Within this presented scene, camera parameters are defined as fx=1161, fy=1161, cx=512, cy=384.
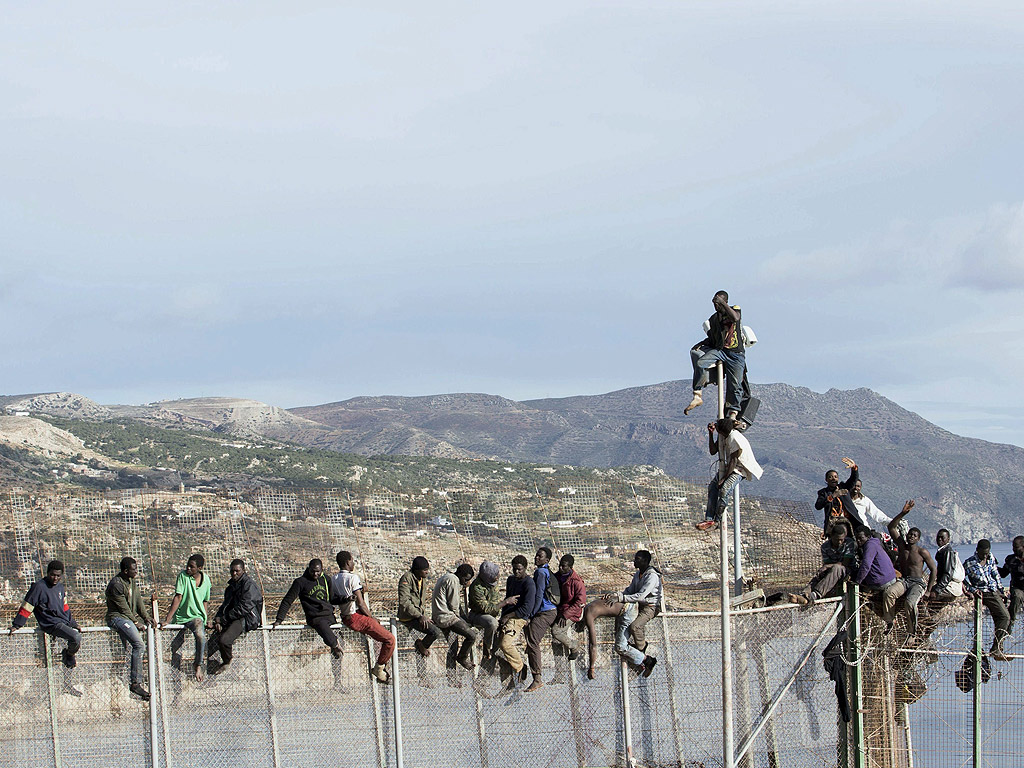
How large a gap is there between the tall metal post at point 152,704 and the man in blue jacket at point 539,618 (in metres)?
4.08

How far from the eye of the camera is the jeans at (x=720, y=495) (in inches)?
468

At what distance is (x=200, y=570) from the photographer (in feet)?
42.8

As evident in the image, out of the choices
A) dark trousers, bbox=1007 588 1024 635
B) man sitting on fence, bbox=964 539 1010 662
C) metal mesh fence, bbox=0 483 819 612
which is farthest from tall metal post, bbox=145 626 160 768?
dark trousers, bbox=1007 588 1024 635

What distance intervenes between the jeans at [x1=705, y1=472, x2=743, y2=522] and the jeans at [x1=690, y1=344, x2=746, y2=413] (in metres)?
0.82

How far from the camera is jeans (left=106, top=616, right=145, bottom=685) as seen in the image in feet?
41.0

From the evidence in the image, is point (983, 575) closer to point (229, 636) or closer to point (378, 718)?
point (378, 718)

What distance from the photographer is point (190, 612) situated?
42.1 feet

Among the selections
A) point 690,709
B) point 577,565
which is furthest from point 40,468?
point 690,709

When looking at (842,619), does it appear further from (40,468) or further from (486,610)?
(40,468)

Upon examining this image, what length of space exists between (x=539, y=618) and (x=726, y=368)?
3.53 metres

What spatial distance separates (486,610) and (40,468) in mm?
68855

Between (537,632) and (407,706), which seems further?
(537,632)

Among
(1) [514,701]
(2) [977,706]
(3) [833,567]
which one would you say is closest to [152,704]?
(1) [514,701]

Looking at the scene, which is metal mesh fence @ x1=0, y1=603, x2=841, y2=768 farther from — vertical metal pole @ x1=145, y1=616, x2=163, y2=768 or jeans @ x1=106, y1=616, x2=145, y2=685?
jeans @ x1=106, y1=616, x2=145, y2=685
